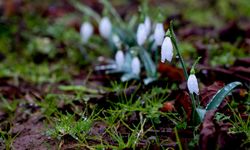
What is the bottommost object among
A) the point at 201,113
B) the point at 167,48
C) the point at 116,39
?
the point at 201,113

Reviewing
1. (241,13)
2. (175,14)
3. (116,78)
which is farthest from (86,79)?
(241,13)

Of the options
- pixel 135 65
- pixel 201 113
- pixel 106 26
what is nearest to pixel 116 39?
pixel 106 26

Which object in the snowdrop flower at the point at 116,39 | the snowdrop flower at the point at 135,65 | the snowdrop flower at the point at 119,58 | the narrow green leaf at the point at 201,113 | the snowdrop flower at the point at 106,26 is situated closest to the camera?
the narrow green leaf at the point at 201,113

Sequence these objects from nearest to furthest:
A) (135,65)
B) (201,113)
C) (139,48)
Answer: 1. (201,113)
2. (135,65)
3. (139,48)

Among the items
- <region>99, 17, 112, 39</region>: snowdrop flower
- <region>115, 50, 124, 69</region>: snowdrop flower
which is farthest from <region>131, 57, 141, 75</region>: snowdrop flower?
<region>99, 17, 112, 39</region>: snowdrop flower

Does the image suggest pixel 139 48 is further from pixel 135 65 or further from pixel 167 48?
pixel 167 48

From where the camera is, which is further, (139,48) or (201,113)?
(139,48)

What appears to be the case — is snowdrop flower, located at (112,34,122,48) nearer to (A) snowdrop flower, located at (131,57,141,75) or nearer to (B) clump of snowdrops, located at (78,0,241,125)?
(B) clump of snowdrops, located at (78,0,241,125)

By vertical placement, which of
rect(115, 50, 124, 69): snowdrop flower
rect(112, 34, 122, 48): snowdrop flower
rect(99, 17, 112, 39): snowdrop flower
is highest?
rect(99, 17, 112, 39): snowdrop flower

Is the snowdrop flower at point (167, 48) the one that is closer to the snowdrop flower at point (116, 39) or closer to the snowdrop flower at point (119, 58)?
the snowdrop flower at point (119, 58)

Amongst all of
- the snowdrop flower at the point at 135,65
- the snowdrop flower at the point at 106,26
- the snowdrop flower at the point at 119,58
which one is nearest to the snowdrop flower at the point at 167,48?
the snowdrop flower at the point at 135,65

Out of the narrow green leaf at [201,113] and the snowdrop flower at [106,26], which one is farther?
the snowdrop flower at [106,26]

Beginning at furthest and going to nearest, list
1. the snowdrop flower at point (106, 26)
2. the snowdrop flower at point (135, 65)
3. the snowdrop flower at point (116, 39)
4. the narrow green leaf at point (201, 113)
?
the snowdrop flower at point (106, 26), the snowdrop flower at point (116, 39), the snowdrop flower at point (135, 65), the narrow green leaf at point (201, 113)
